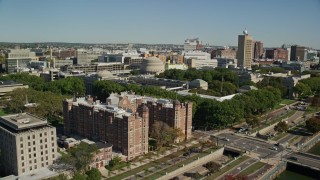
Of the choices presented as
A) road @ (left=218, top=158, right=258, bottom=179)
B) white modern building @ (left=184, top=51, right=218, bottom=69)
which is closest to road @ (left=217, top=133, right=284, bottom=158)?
road @ (left=218, top=158, right=258, bottom=179)

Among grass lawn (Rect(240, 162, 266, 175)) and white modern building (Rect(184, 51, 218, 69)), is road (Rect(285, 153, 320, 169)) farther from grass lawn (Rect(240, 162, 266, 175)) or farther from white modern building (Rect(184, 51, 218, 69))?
white modern building (Rect(184, 51, 218, 69))

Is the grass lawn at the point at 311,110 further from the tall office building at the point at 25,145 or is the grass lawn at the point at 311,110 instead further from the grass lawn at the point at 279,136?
the tall office building at the point at 25,145

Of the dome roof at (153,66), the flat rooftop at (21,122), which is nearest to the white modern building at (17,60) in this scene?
the dome roof at (153,66)

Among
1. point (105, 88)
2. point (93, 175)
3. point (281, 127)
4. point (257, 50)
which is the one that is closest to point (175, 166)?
point (93, 175)

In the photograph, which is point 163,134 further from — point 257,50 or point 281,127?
point 257,50

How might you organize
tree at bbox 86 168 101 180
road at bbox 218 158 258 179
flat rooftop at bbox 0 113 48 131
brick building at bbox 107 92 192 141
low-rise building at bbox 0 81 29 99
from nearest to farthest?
tree at bbox 86 168 101 180, flat rooftop at bbox 0 113 48 131, road at bbox 218 158 258 179, brick building at bbox 107 92 192 141, low-rise building at bbox 0 81 29 99

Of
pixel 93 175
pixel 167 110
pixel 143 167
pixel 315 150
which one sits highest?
pixel 167 110

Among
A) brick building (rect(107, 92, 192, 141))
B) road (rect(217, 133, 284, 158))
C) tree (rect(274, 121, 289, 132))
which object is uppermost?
brick building (rect(107, 92, 192, 141))
